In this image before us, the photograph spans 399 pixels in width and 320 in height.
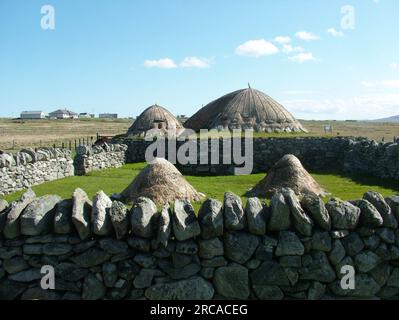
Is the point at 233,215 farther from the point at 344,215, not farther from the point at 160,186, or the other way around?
the point at 160,186

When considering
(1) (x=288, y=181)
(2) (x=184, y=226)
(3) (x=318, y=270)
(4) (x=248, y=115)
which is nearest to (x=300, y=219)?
(3) (x=318, y=270)

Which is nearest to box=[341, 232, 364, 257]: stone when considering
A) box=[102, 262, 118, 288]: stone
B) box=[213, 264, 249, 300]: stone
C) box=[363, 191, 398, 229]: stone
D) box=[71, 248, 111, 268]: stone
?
box=[363, 191, 398, 229]: stone

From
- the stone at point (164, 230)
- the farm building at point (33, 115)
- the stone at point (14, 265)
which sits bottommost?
the stone at point (14, 265)

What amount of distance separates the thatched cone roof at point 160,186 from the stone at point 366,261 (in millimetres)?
6140

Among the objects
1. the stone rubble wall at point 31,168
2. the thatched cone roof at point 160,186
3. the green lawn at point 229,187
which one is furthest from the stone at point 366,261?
the stone rubble wall at point 31,168

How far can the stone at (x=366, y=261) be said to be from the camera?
5.87m

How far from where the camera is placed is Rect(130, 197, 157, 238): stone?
5613 mm

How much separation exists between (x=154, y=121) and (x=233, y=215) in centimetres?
2924

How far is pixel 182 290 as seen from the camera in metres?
5.66

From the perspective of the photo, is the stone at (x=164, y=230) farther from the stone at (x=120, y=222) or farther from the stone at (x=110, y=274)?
the stone at (x=110, y=274)

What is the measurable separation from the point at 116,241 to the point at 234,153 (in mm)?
18578

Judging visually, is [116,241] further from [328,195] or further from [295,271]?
[328,195]

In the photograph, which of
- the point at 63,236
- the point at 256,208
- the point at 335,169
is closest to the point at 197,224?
the point at 256,208
